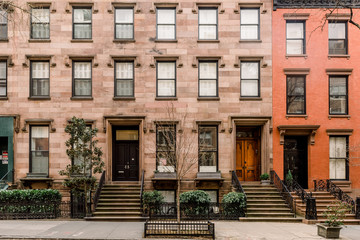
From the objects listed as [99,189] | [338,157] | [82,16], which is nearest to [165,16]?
[82,16]

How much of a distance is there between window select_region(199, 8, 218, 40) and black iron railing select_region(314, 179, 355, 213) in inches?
376

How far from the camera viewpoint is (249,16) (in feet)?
63.1

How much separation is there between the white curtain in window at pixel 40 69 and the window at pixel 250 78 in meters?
10.6

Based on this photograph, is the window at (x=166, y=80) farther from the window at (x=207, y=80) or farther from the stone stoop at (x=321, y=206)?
the stone stoop at (x=321, y=206)

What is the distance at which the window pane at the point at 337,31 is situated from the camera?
760 inches

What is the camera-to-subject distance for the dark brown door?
1909 cm

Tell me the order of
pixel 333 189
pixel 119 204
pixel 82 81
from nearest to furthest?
1. pixel 119 204
2. pixel 333 189
3. pixel 82 81

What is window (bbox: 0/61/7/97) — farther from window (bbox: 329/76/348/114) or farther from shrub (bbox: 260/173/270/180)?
window (bbox: 329/76/348/114)

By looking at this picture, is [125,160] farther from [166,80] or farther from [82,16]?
[82,16]

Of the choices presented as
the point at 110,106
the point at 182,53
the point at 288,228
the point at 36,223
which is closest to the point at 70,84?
the point at 110,106

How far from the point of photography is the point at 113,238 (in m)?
12.1

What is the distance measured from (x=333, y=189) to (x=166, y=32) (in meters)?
11.9

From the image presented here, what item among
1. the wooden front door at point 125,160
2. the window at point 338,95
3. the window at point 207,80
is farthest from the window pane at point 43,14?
the window at point 338,95

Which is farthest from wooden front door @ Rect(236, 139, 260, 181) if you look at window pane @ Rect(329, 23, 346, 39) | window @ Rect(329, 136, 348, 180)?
window pane @ Rect(329, 23, 346, 39)
